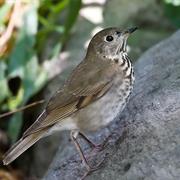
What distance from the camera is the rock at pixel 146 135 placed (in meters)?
3.86

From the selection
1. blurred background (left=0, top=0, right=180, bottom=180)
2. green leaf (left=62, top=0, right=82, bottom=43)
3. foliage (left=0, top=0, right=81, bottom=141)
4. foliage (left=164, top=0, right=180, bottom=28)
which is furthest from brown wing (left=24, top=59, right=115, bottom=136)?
foliage (left=164, top=0, right=180, bottom=28)

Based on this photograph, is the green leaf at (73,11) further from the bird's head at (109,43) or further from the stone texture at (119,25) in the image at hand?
the bird's head at (109,43)

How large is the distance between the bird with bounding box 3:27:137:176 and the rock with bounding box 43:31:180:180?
0.53 ft

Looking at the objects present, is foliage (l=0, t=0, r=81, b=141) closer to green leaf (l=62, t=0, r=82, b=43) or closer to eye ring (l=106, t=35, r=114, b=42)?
green leaf (l=62, t=0, r=82, b=43)

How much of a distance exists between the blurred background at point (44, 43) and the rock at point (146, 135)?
144 centimetres

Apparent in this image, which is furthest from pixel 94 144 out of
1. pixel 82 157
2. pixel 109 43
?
pixel 109 43

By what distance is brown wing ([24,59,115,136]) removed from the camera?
174 inches

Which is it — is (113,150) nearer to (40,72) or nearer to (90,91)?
(90,91)

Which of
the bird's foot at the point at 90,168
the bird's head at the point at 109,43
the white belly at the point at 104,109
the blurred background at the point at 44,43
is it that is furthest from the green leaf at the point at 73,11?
the bird's foot at the point at 90,168

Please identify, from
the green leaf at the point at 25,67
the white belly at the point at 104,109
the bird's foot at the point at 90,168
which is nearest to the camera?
the bird's foot at the point at 90,168

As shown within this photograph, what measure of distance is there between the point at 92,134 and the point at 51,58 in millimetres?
2270

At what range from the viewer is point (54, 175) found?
4637mm

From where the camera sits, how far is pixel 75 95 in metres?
4.55

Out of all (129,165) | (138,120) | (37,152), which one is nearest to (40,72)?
(37,152)
